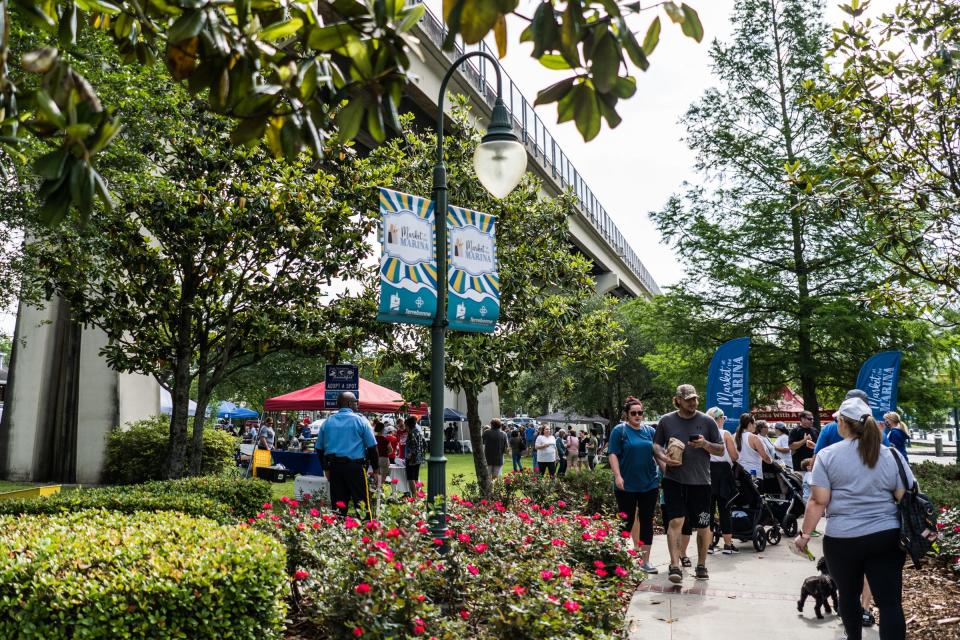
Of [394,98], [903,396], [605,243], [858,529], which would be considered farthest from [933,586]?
[605,243]

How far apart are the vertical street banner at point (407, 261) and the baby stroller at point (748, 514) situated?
16.6 feet

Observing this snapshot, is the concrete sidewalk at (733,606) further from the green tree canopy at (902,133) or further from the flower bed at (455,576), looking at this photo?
the green tree canopy at (902,133)

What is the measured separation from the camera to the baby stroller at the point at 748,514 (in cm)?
903

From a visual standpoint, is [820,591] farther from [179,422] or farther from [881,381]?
[881,381]

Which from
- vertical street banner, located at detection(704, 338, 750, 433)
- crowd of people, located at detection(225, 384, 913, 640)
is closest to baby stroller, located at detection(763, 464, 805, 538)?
crowd of people, located at detection(225, 384, 913, 640)

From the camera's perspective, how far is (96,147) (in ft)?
5.93

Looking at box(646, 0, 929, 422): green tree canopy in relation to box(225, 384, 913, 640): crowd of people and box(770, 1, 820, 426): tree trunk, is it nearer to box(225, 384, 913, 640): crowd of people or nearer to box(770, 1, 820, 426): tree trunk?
box(770, 1, 820, 426): tree trunk

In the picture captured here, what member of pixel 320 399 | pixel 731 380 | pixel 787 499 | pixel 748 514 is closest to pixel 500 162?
pixel 748 514

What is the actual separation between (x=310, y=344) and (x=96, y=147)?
9.98 metres

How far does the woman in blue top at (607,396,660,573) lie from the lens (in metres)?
7.29

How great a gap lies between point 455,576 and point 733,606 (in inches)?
107

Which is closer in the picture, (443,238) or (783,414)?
(443,238)

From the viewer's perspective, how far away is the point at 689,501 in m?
7.15

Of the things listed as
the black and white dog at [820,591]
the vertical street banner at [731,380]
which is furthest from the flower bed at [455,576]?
the vertical street banner at [731,380]
